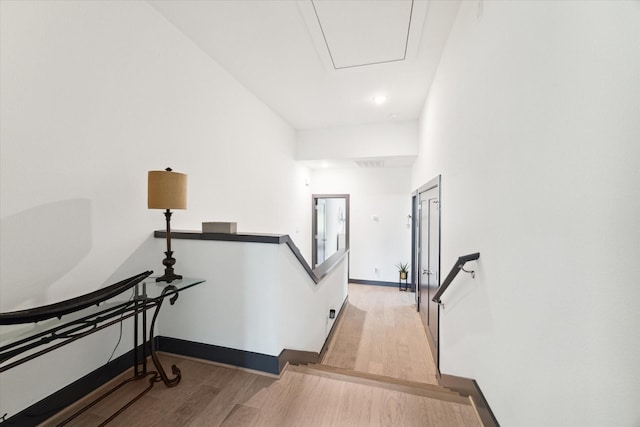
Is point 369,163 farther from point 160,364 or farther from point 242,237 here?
point 160,364

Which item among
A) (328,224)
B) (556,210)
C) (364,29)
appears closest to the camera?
(556,210)

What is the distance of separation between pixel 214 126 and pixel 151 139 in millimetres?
846

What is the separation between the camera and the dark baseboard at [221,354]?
5.63 feet

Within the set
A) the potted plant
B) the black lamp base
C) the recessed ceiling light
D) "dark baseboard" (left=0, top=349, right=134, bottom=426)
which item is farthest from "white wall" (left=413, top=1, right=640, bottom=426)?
the potted plant

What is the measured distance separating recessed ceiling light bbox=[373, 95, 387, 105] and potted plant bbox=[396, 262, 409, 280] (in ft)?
11.4

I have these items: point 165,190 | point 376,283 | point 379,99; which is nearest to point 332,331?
point 376,283

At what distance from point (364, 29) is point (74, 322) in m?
2.92

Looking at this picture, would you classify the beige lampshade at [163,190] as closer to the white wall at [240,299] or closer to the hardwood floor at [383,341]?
the white wall at [240,299]

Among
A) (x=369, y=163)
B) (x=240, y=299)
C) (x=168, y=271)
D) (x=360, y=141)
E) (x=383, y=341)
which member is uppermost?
(x=360, y=141)

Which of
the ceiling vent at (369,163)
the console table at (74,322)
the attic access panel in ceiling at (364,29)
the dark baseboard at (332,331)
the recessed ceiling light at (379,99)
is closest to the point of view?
the console table at (74,322)

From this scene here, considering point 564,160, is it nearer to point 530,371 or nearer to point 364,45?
point 530,371

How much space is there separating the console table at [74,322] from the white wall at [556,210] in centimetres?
188

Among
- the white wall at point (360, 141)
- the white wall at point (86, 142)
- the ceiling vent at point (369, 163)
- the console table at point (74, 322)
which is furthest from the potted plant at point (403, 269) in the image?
the console table at point (74, 322)

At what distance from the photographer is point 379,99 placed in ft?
11.7
